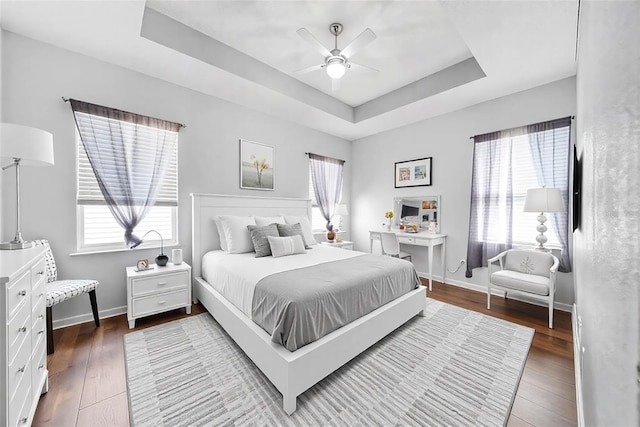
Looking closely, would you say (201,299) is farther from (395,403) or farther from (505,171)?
(505,171)

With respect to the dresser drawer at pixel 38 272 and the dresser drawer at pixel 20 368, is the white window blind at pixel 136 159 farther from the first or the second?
the dresser drawer at pixel 20 368

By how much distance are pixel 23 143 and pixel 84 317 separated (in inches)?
Answer: 75.4

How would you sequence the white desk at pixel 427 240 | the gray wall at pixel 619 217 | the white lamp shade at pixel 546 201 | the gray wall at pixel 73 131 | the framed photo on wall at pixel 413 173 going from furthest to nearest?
the framed photo on wall at pixel 413 173 < the white desk at pixel 427 240 < the white lamp shade at pixel 546 201 < the gray wall at pixel 73 131 < the gray wall at pixel 619 217

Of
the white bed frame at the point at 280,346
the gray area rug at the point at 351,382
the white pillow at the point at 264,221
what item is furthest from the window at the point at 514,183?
the white pillow at the point at 264,221

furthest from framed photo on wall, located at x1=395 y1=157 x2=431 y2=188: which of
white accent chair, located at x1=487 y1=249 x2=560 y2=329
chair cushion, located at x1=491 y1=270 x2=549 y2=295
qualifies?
chair cushion, located at x1=491 y1=270 x2=549 y2=295

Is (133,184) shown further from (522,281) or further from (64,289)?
(522,281)

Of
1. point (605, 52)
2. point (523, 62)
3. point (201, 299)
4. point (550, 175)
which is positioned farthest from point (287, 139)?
point (605, 52)

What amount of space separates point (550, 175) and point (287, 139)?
3.72 m

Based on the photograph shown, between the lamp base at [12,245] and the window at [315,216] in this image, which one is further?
the window at [315,216]

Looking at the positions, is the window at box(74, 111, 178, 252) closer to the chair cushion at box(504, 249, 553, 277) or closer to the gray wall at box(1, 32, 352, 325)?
the gray wall at box(1, 32, 352, 325)

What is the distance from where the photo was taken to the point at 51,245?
2.53 metres

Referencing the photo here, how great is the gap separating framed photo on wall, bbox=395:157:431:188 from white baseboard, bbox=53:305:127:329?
448cm

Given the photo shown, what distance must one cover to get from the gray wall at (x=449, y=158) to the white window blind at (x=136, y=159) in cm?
349

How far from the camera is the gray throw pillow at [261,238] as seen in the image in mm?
2979
